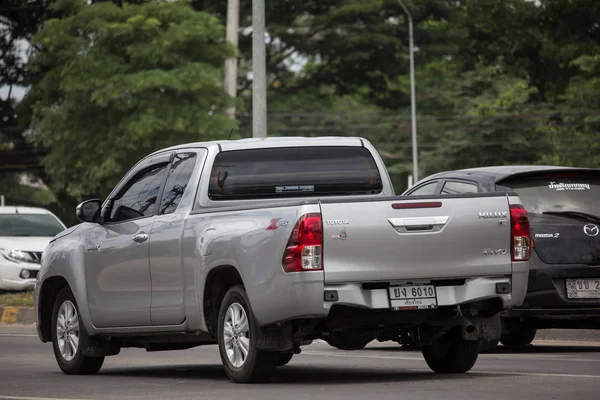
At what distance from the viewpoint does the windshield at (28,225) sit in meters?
24.0

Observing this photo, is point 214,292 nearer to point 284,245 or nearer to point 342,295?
point 284,245

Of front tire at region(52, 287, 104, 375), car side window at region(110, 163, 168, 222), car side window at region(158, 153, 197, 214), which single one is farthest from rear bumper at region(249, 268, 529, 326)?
front tire at region(52, 287, 104, 375)

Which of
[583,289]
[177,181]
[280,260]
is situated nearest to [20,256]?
[583,289]

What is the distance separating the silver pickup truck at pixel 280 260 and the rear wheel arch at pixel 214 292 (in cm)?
1

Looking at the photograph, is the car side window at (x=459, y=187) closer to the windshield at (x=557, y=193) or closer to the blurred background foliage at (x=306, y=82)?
the windshield at (x=557, y=193)

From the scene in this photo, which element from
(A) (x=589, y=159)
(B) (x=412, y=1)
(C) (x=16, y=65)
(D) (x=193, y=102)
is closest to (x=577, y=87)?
(A) (x=589, y=159)

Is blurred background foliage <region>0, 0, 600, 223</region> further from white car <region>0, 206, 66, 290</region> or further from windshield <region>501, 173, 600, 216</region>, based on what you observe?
windshield <region>501, 173, 600, 216</region>

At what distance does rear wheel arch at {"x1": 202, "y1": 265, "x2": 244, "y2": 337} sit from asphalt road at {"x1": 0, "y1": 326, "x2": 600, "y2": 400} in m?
0.44

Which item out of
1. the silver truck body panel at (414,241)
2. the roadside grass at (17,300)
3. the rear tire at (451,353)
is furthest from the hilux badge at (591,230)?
the roadside grass at (17,300)

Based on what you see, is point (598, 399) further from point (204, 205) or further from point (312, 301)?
point (204, 205)

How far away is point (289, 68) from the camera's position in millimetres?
56250

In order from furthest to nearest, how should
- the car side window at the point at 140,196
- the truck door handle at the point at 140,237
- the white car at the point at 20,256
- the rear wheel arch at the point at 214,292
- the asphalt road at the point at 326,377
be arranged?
the white car at the point at 20,256
the car side window at the point at 140,196
the truck door handle at the point at 140,237
the rear wheel arch at the point at 214,292
the asphalt road at the point at 326,377

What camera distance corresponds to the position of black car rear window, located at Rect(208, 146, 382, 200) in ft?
34.4

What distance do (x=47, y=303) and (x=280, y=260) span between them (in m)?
3.74
